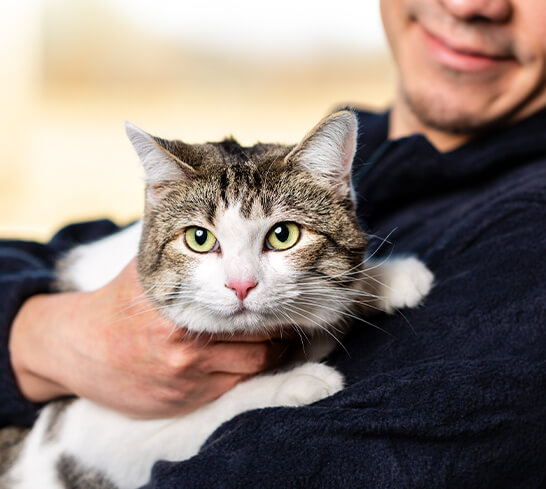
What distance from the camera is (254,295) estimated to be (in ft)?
3.52

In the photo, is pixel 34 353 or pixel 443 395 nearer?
pixel 443 395

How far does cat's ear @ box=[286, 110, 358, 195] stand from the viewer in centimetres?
115

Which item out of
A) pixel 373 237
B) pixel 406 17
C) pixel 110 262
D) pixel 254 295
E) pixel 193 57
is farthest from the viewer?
pixel 193 57

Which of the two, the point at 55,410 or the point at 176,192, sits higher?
the point at 176,192

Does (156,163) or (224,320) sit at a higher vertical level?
(156,163)

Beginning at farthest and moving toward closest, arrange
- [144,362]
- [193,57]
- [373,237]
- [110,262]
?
[193,57] → [110,262] → [373,237] → [144,362]

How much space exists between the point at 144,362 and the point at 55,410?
390 mm

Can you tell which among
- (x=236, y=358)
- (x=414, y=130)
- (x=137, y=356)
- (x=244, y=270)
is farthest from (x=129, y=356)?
(x=414, y=130)

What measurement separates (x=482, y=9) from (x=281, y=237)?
0.77m

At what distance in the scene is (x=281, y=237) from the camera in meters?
1.16

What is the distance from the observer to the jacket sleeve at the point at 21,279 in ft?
4.71

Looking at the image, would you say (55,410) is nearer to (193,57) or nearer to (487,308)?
(487,308)

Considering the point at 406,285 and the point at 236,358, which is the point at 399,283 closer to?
the point at 406,285

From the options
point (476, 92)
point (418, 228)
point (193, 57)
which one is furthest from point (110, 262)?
point (193, 57)
